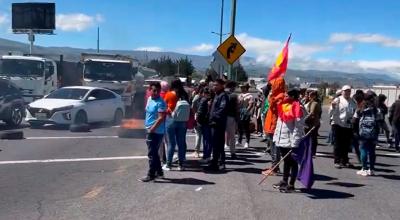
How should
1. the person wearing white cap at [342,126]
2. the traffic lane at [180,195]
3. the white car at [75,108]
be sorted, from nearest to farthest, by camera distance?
the traffic lane at [180,195]
the person wearing white cap at [342,126]
the white car at [75,108]

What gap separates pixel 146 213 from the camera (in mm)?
→ 7543

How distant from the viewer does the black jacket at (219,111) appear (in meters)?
11.1

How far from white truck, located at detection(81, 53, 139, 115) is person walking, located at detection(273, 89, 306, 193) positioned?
17770 mm

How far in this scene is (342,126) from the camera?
40.1 ft

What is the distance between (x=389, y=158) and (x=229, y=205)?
7964 millimetres

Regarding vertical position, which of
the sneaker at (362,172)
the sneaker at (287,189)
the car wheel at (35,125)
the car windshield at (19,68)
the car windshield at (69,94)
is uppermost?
the car windshield at (19,68)

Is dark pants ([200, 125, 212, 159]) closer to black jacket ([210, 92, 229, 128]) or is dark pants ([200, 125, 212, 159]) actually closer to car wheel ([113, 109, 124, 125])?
A: black jacket ([210, 92, 229, 128])

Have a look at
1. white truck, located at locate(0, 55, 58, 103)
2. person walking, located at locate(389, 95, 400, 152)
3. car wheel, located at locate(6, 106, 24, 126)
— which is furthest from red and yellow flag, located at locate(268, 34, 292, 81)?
white truck, located at locate(0, 55, 58, 103)

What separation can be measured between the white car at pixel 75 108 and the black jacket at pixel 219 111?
991 cm

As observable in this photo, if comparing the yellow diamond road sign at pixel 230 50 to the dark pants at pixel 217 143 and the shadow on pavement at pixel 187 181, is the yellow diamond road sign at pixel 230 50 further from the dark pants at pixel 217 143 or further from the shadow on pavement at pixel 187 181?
the shadow on pavement at pixel 187 181

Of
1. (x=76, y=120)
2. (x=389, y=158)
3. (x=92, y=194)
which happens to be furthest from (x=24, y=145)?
(x=389, y=158)

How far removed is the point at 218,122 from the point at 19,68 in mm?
17119

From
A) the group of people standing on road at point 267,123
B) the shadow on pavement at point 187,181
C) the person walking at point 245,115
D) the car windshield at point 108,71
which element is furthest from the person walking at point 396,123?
the car windshield at point 108,71

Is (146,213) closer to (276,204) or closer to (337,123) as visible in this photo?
(276,204)
